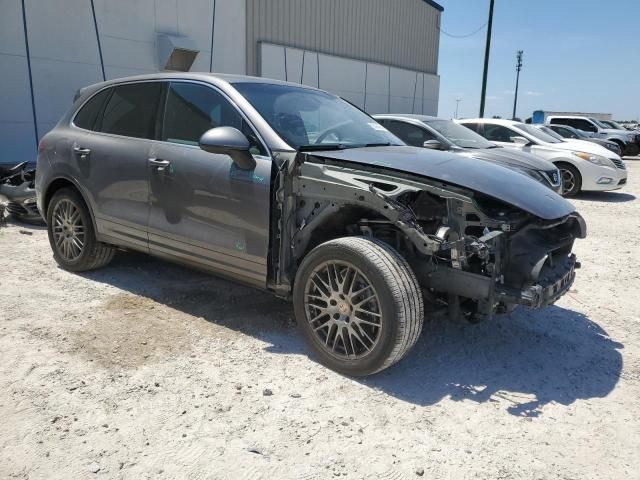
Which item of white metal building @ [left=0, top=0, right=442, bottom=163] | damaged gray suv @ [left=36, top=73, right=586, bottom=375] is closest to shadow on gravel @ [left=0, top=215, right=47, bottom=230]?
white metal building @ [left=0, top=0, right=442, bottom=163]

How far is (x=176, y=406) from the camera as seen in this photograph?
2.95m

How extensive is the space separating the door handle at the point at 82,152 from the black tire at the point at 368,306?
2342 mm

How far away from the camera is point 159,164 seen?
402 centimetres

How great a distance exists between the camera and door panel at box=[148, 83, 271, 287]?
3555 millimetres

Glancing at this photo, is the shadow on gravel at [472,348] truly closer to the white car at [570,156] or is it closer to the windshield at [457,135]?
the windshield at [457,135]

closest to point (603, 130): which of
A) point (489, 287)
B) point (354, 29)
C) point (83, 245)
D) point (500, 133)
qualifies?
point (354, 29)

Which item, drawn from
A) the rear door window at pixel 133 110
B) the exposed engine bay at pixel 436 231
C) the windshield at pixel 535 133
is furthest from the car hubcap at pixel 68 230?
the windshield at pixel 535 133

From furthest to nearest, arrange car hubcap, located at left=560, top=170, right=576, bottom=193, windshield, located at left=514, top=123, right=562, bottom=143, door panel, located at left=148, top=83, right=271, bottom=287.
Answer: windshield, located at left=514, top=123, right=562, bottom=143
car hubcap, located at left=560, top=170, right=576, bottom=193
door panel, located at left=148, top=83, right=271, bottom=287

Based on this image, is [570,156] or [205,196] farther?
[570,156]

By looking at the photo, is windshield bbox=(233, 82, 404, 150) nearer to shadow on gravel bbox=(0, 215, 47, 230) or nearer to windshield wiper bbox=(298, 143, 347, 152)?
windshield wiper bbox=(298, 143, 347, 152)

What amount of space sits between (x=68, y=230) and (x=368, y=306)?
3.12 metres

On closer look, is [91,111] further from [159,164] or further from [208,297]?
[208,297]

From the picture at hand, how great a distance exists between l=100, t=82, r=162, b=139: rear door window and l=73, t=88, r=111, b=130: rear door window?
0.35 ft

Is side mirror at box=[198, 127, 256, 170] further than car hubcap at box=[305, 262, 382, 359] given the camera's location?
Yes
